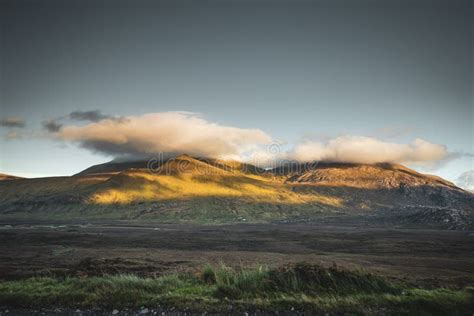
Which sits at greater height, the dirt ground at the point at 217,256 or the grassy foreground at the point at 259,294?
the grassy foreground at the point at 259,294

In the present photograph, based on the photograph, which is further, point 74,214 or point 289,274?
point 74,214

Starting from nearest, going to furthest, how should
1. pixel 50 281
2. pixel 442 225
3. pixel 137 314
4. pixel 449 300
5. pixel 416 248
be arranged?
pixel 137 314
pixel 449 300
pixel 50 281
pixel 416 248
pixel 442 225

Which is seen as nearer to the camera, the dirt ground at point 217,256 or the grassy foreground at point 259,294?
the grassy foreground at point 259,294

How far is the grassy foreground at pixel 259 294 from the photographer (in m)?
12.9

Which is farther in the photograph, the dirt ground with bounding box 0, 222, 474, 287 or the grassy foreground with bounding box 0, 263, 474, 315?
the dirt ground with bounding box 0, 222, 474, 287

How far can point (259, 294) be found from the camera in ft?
46.2

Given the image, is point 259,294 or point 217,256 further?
point 217,256

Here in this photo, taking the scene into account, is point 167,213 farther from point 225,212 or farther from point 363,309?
point 363,309

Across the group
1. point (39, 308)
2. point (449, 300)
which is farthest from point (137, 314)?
point (449, 300)

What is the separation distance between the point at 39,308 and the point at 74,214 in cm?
20241

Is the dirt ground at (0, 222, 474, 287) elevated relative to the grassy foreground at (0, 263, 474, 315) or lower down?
lower down

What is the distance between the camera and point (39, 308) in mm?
13141

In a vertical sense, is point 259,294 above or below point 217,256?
above

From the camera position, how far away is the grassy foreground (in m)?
12.9
